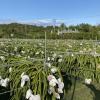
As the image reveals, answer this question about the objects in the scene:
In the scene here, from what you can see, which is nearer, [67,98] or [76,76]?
[67,98]

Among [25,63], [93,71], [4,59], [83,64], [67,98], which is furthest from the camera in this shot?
[83,64]

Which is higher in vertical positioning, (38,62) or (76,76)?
(38,62)

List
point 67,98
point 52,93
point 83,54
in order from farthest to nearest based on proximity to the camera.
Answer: point 83,54, point 67,98, point 52,93

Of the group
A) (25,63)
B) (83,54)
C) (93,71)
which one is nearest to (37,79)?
(25,63)

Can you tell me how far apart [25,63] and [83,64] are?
2676mm

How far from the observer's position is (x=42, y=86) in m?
3.00

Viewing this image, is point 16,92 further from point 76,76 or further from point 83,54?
point 83,54

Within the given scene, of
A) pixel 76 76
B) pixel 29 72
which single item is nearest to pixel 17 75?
pixel 29 72

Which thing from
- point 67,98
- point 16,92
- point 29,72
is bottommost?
point 67,98

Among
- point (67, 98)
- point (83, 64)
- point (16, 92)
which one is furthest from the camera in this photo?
point (83, 64)

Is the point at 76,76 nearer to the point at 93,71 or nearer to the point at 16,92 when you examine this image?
the point at 93,71

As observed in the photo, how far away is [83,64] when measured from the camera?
5996mm

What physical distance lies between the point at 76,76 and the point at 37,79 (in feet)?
6.84

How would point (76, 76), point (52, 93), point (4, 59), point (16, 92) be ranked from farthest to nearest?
point (76, 76) → point (4, 59) → point (16, 92) → point (52, 93)
